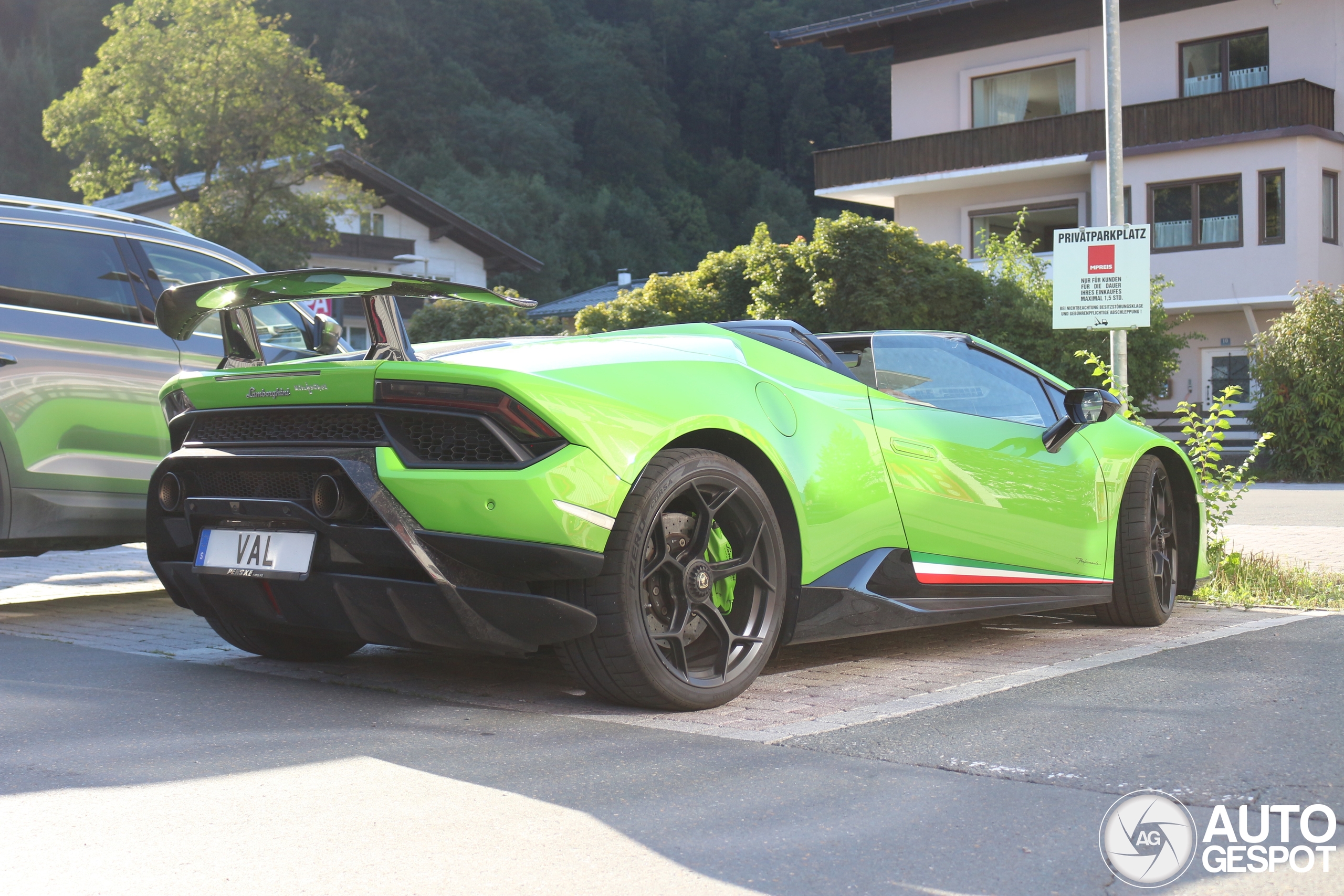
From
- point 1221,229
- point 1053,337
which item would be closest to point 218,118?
point 1053,337

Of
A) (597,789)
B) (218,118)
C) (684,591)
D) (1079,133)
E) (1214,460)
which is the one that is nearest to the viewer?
(597,789)

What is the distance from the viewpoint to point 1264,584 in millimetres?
7664

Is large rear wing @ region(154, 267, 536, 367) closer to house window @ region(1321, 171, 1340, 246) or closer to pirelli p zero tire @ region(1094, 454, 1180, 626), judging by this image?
pirelli p zero tire @ region(1094, 454, 1180, 626)

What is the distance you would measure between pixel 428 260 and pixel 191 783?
46316 mm

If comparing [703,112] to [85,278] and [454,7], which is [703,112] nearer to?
[454,7]

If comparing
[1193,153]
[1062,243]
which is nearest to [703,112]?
[1193,153]

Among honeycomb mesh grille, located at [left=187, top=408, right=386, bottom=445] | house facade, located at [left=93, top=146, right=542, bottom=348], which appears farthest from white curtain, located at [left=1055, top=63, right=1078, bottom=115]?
honeycomb mesh grille, located at [left=187, top=408, right=386, bottom=445]

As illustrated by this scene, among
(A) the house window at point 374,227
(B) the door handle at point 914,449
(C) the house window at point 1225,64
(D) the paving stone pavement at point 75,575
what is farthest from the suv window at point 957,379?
(A) the house window at point 374,227

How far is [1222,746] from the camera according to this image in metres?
3.63

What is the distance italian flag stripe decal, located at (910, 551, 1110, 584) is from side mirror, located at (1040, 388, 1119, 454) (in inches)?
21.2

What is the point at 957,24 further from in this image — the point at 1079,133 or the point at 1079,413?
the point at 1079,413

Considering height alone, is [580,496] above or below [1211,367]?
below

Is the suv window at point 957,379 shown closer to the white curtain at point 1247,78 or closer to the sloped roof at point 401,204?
the white curtain at point 1247,78

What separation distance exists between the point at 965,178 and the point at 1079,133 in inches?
113
